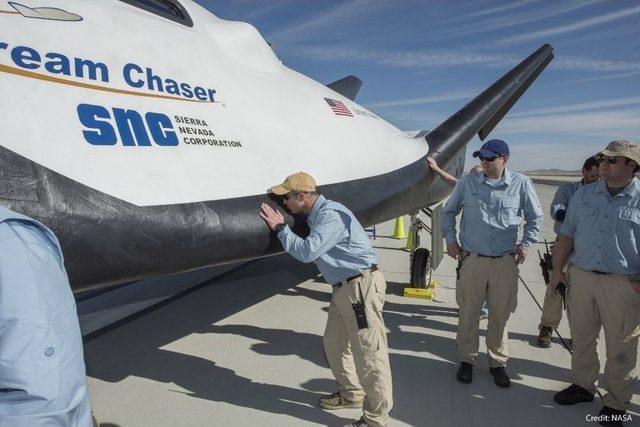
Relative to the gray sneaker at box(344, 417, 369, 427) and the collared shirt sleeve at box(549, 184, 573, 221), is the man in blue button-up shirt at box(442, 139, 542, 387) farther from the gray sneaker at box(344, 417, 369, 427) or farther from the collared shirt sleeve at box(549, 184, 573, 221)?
the gray sneaker at box(344, 417, 369, 427)

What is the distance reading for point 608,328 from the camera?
12.1ft

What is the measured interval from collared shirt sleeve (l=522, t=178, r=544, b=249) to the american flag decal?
98.4 inches

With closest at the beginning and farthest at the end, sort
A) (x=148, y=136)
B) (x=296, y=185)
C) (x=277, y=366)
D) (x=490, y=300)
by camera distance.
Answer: (x=148, y=136) → (x=296, y=185) → (x=490, y=300) → (x=277, y=366)

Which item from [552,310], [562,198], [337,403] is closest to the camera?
[337,403]

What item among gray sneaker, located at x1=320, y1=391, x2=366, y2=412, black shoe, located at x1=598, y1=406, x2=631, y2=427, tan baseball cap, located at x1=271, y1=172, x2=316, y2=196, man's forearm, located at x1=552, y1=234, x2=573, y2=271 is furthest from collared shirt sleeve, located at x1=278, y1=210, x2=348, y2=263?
black shoe, located at x1=598, y1=406, x2=631, y2=427

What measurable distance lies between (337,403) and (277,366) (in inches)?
41.0

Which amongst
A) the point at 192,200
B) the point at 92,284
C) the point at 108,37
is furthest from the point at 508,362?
the point at 108,37

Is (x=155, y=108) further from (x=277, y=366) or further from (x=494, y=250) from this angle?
(x=494, y=250)

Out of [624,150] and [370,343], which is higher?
[624,150]

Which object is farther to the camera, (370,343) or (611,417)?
(611,417)

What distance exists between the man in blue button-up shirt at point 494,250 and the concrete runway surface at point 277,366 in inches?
15.8

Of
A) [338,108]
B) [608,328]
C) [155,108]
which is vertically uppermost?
[338,108]

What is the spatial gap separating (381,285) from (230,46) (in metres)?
3.03

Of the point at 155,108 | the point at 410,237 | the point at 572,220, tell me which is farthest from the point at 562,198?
the point at 410,237
